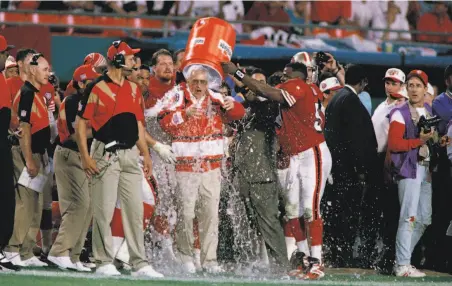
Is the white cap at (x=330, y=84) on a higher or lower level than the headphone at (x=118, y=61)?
higher

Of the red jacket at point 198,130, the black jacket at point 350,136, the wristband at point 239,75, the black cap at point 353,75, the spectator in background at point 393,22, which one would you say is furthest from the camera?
the spectator in background at point 393,22

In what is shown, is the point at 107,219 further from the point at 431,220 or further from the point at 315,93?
the point at 431,220

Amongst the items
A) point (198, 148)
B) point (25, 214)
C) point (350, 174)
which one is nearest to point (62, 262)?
point (25, 214)

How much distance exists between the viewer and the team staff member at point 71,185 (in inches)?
393

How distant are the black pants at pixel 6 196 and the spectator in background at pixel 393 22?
8.14 metres

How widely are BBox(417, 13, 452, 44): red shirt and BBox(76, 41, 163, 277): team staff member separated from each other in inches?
299

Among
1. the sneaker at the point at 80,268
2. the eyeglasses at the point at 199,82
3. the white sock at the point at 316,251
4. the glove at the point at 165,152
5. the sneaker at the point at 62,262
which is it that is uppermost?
the eyeglasses at the point at 199,82

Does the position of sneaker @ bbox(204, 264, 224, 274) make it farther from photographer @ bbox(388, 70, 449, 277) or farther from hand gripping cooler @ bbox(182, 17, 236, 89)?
photographer @ bbox(388, 70, 449, 277)

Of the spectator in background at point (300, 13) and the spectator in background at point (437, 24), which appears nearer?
the spectator in background at point (300, 13)

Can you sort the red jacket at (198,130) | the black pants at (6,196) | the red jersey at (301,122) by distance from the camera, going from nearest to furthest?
the black pants at (6,196) < the red jacket at (198,130) < the red jersey at (301,122)

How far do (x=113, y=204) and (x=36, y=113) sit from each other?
4.41 ft

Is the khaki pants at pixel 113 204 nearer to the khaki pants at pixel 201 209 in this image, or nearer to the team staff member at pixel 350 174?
the khaki pants at pixel 201 209

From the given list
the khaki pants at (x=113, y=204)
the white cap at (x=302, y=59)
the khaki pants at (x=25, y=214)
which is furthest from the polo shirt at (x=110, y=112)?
the white cap at (x=302, y=59)

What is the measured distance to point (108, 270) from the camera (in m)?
9.23
